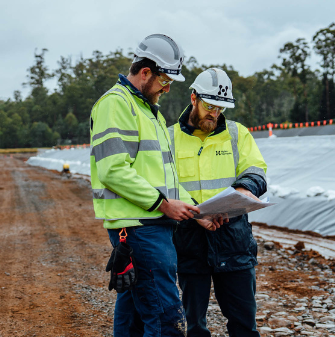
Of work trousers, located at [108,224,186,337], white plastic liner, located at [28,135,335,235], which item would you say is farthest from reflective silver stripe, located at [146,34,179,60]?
white plastic liner, located at [28,135,335,235]

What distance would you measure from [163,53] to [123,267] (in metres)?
1.22

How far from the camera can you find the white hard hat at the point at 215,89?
3084 millimetres

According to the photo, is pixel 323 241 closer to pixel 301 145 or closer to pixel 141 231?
pixel 301 145

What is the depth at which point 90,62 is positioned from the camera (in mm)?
95188

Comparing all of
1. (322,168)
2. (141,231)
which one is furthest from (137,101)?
(322,168)

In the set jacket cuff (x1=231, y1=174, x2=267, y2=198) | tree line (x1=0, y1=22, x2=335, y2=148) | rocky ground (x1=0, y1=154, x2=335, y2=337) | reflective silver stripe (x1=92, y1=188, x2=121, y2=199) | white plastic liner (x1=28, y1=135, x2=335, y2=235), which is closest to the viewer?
reflective silver stripe (x1=92, y1=188, x2=121, y2=199)

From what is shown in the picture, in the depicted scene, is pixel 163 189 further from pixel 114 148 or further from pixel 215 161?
pixel 215 161

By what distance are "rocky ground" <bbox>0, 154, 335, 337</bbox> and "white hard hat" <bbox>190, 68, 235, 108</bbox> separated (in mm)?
2202

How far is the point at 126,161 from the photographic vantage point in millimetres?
2352

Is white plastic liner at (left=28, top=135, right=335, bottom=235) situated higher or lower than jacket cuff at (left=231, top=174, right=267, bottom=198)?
lower

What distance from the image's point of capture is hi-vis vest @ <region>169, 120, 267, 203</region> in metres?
3.07

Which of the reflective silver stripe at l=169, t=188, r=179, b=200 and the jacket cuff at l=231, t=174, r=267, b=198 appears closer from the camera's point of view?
the reflective silver stripe at l=169, t=188, r=179, b=200

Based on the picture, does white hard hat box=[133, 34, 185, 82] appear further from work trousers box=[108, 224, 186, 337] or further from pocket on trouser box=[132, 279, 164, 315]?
pocket on trouser box=[132, 279, 164, 315]

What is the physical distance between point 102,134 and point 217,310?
2.97 m
